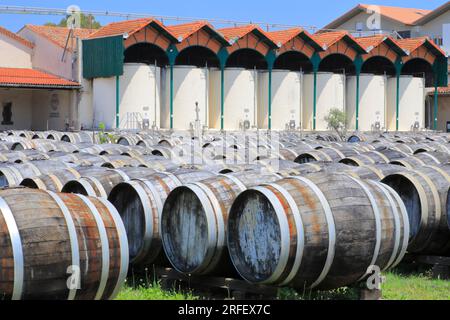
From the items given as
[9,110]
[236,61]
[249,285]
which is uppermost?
[236,61]

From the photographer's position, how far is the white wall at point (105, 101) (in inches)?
1693

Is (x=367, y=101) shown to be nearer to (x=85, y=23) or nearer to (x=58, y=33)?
(x=58, y=33)

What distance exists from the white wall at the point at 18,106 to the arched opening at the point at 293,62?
1649 centimetres

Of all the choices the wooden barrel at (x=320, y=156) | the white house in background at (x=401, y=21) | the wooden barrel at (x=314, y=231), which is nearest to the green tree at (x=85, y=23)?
the white house in background at (x=401, y=21)

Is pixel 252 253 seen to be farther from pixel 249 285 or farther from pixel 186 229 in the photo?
pixel 186 229

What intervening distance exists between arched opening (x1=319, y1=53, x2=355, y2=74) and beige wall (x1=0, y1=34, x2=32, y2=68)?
20134mm

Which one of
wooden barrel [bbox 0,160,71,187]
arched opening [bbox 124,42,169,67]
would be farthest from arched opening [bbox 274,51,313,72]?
wooden barrel [bbox 0,160,71,187]

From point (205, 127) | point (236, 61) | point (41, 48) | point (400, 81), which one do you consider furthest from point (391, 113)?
point (41, 48)

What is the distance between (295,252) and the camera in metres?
7.38

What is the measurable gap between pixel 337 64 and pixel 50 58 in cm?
1949

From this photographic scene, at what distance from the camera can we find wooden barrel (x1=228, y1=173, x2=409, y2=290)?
743cm

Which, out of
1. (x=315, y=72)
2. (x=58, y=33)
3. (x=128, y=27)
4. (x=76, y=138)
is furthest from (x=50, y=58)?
(x=76, y=138)

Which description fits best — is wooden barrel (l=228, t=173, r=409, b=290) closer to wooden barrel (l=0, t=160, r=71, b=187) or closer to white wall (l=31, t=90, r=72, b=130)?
wooden barrel (l=0, t=160, r=71, b=187)

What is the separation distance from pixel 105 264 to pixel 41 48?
44.9 metres
